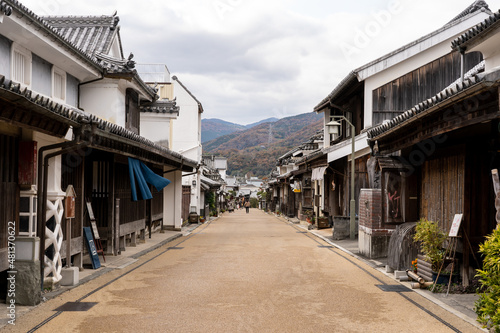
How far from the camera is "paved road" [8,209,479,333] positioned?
284 inches

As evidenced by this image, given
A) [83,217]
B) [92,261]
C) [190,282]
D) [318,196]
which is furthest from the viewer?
[318,196]

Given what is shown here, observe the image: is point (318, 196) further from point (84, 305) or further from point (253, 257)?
point (84, 305)

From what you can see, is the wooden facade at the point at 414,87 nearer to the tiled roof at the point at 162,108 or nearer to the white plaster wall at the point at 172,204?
the tiled roof at the point at 162,108

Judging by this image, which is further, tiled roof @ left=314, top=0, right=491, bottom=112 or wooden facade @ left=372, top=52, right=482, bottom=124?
tiled roof @ left=314, top=0, right=491, bottom=112

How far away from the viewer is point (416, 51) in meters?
20.9

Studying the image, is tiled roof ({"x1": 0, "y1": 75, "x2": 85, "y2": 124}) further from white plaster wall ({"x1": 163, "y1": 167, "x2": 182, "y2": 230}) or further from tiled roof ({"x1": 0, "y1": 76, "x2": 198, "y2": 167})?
white plaster wall ({"x1": 163, "y1": 167, "x2": 182, "y2": 230})

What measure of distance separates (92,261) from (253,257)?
208 inches

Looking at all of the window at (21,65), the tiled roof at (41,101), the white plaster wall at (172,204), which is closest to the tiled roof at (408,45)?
the white plaster wall at (172,204)

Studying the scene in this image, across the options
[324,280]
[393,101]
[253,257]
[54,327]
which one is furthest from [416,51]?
[54,327]

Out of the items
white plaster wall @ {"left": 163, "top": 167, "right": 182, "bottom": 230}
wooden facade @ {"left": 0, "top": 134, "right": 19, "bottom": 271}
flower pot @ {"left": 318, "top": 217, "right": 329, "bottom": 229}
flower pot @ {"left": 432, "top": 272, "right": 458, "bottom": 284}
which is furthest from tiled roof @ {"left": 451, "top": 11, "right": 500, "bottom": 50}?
white plaster wall @ {"left": 163, "top": 167, "right": 182, "bottom": 230}

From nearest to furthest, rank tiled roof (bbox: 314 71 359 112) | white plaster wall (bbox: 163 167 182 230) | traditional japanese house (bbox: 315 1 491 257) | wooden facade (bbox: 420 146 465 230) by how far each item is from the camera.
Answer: wooden facade (bbox: 420 146 465 230) < traditional japanese house (bbox: 315 1 491 257) < tiled roof (bbox: 314 71 359 112) < white plaster wall (bbox: 163 167 182 230)

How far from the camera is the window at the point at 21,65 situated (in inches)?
455

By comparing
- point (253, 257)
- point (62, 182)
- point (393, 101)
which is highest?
point (393, 101)

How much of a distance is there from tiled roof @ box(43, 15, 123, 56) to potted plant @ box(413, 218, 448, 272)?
1343cm
